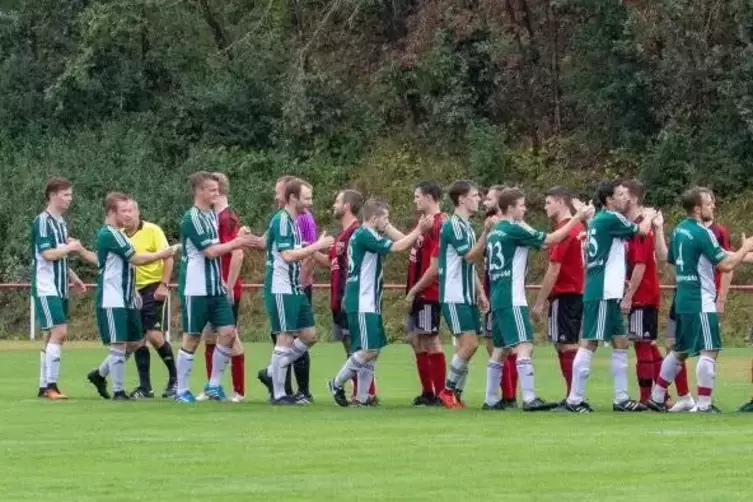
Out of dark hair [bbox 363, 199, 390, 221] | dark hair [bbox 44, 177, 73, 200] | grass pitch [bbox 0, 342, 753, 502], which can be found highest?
dark hair [bbox 44, 177, 73, 200]

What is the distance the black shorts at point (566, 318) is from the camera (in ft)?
56.3

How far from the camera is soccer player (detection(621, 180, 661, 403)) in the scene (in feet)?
55.6

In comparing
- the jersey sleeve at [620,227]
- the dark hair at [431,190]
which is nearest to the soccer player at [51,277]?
the dark hair at [431,190]

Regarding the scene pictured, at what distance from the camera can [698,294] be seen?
16328 millimetres

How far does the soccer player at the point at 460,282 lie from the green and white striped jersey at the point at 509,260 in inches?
10.4

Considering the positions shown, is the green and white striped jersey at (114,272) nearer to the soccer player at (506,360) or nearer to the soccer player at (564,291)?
the soccer player at (506,360)

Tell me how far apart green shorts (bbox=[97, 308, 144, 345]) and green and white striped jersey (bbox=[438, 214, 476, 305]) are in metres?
3.28

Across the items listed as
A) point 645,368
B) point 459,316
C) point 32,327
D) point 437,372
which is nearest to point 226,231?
point 437,372

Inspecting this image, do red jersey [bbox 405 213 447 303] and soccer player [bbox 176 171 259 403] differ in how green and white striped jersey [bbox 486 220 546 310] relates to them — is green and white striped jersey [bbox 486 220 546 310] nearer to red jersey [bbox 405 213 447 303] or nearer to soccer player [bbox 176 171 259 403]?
red jersey [bbox 405 213 447 303]

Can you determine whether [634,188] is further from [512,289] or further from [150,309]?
[150,309]

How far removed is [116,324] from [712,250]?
5853mm

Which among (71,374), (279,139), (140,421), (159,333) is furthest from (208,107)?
(140,421)

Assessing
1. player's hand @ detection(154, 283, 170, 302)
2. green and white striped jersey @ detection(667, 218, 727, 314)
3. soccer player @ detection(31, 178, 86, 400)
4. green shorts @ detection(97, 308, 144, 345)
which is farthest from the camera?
player's hand @ detection(154, 283, 170, 302)

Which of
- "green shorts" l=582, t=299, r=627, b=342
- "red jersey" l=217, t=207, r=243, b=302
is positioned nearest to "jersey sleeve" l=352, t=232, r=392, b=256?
"red jersey" l=217, t=207, r=243, b=302
